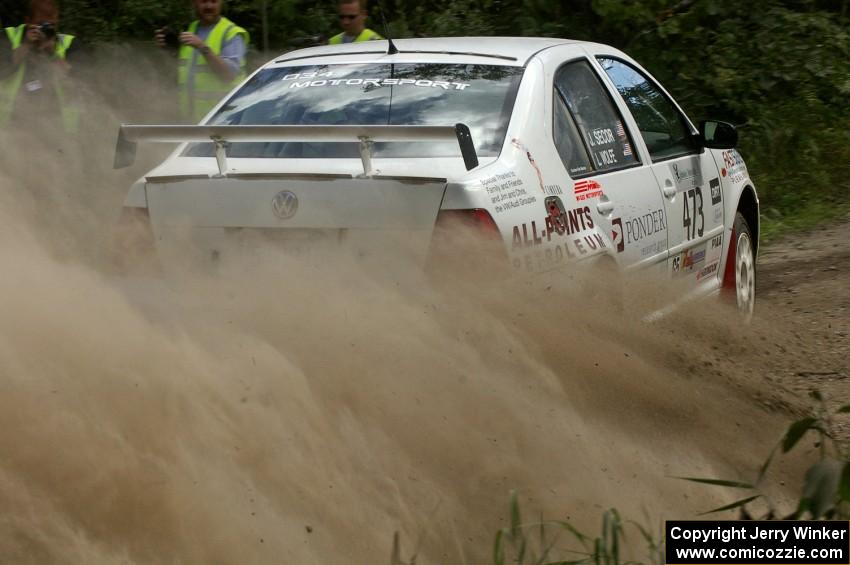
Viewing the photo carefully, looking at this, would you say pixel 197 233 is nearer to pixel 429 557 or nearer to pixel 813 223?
pixel 429 557

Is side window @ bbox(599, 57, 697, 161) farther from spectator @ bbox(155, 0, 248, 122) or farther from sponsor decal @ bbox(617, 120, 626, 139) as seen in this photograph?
spectator @ bbox(155, 0, 248, 122)

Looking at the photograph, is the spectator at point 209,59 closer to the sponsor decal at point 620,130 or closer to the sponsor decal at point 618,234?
the sponsor decal at point 620,130

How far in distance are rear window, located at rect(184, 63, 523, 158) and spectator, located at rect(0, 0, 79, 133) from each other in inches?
140

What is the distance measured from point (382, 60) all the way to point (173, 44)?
3.61 m

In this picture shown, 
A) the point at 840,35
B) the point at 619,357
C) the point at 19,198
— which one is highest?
the point at 19,198

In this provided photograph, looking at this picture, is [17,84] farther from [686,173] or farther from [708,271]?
[708,271]

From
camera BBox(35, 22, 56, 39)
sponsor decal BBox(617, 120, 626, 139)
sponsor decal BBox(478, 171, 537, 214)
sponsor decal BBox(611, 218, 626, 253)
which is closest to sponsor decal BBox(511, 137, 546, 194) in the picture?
sponsor decal BBox(478, 171, 537, 214)

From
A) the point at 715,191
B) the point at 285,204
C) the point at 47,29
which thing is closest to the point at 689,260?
the point at 715,191

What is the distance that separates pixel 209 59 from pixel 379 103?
3.18 meters

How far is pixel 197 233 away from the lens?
4672 mm

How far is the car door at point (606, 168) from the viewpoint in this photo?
5180mm

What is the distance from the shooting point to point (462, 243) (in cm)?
439

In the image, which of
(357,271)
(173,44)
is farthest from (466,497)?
(173,44)

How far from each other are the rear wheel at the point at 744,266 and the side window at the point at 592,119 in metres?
1.49
